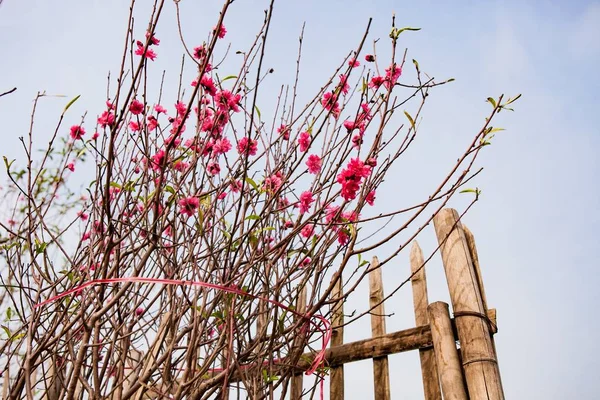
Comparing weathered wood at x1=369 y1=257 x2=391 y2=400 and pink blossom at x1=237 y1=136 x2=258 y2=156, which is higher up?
pink blossom at x1=237 y1=136 x2=258 y2=156

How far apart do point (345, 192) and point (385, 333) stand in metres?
1.22

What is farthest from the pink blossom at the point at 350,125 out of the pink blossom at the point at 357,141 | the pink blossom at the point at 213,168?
the pink blossom at the point at 213,168

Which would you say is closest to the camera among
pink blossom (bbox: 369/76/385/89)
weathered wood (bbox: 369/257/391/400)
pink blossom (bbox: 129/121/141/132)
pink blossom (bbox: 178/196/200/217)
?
pink blossom (bbox: 178/196/200/217)

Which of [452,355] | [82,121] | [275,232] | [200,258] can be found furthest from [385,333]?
[82,121]

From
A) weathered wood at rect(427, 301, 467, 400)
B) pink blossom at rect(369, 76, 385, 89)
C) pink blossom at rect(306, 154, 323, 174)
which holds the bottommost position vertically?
weathered wood at rect(427, 301, 467, 400)

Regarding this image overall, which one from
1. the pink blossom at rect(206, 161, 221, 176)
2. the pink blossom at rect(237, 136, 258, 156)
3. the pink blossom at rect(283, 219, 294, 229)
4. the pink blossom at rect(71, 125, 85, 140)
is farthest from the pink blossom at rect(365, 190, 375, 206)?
Result: the pink blossom at rect(71, 125, 85, 140)

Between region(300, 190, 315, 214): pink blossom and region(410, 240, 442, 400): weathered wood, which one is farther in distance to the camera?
region(410, 240, 442, 400): weathered wood

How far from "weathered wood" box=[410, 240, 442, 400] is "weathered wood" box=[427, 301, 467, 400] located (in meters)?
0.08

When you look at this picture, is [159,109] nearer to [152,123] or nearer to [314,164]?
[152,123]

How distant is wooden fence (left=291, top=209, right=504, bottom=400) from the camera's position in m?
1.93

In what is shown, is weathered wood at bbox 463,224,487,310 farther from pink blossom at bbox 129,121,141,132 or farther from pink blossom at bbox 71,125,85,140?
pink blossom at bbox 71,125,85,140

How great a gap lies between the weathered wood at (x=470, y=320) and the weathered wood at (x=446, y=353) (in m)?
0.04

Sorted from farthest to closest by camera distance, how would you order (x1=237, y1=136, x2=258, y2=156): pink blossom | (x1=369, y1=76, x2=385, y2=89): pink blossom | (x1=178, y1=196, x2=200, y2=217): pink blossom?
(x1=369, y1=76, x2=385, y2=89): pink blossom < (x1=237, y1=136, x2=258, y2=156): pink blossom < (x1=178, y1=196, x2=200, y2=217): pink blossom

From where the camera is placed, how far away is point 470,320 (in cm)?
204
